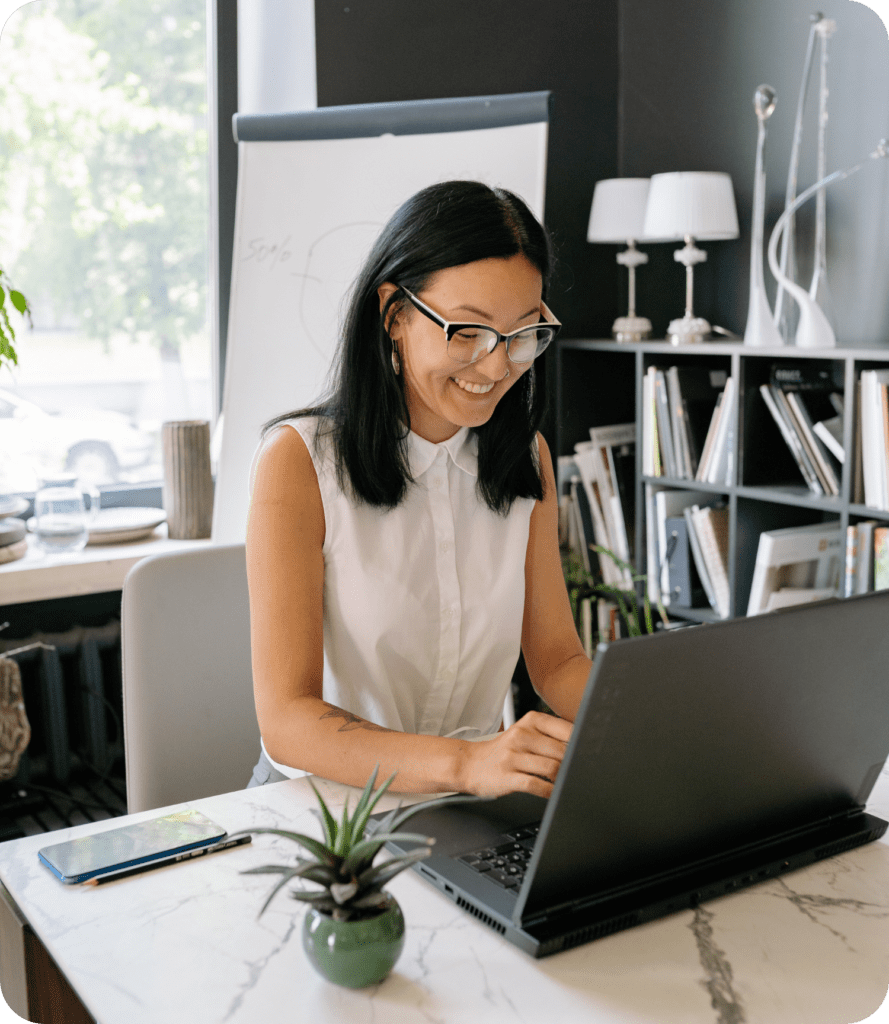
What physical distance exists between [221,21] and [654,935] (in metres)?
2.69

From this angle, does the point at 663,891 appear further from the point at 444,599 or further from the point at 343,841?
the point at 444,599

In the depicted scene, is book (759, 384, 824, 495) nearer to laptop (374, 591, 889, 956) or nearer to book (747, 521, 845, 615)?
book (747, 521, 845, 615)

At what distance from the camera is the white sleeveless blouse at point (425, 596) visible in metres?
1.36

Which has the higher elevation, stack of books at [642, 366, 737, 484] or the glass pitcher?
stack of books at [642, 366, 737, 484]

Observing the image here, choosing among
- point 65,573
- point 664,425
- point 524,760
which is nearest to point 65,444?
point 65,573

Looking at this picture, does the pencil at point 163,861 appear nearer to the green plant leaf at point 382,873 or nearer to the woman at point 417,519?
the woman at point 417,519

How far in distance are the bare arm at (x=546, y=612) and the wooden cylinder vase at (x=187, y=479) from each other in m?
1.40

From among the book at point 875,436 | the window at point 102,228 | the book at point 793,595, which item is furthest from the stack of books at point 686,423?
the window at point 102,228

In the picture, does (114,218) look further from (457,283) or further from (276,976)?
(276,976)

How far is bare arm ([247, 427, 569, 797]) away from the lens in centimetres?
101

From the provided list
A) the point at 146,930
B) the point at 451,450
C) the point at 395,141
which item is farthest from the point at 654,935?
the point at 395,141

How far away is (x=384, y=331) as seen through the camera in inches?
53.7

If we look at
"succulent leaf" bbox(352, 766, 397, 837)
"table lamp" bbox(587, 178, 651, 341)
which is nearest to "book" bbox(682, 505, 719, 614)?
"table lamp" bbox(587, 178, 651, 341)

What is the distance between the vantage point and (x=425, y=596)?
1.41 meters
